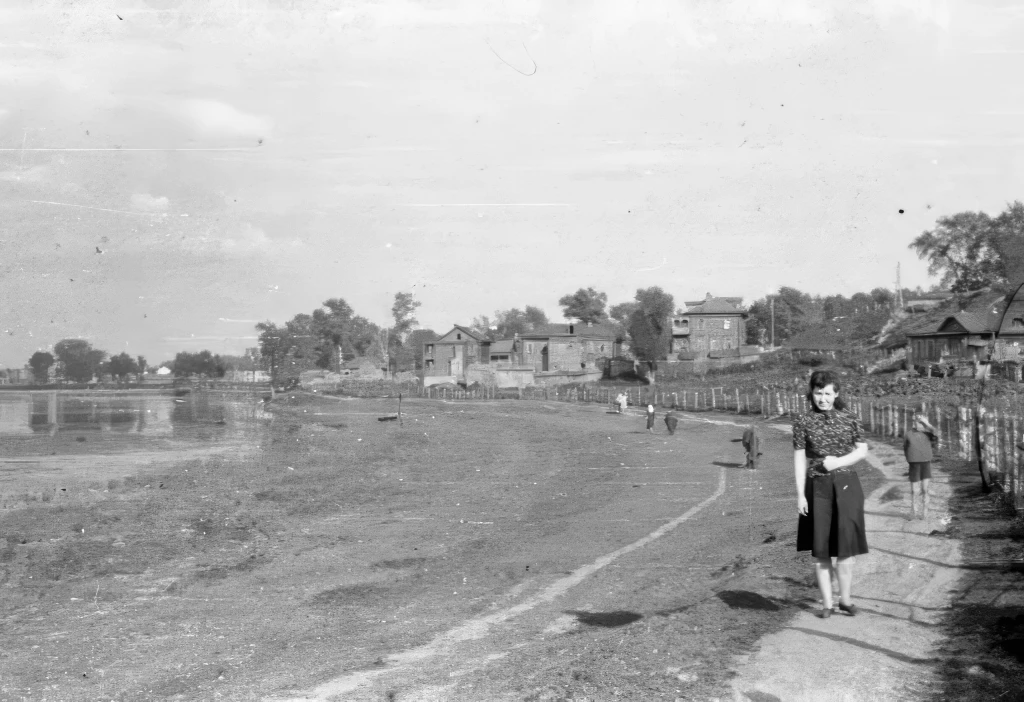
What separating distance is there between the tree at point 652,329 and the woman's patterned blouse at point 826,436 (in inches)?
4090

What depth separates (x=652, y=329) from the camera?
117125 millimetres

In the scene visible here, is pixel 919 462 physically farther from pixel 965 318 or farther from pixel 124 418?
pixel 124 418

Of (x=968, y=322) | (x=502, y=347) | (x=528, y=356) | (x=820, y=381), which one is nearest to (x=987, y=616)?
(x=820, y=381)

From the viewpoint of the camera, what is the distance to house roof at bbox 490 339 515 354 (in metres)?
130

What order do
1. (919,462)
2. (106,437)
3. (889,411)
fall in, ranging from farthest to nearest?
1. (106,437)
2. (889,411)
3. (919,462)

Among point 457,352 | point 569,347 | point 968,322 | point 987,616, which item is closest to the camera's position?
point 987,616

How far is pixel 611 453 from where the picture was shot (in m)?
35.7

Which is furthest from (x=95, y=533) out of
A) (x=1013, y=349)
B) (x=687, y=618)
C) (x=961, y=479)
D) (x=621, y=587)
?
(x=1013, y=349)

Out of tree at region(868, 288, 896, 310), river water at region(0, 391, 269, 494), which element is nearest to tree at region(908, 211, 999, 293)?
tree at region(868, 288, 896, 310)

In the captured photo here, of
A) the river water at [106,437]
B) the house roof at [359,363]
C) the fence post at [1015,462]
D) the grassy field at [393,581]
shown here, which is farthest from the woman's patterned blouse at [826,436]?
the house roof at [359,363]

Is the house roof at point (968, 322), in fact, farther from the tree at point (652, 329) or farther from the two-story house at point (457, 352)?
the two-story house at point (457, 352)

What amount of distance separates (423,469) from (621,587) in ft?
66.7

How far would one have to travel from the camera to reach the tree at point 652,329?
115188 millimetres

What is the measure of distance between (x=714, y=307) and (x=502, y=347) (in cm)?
3059
